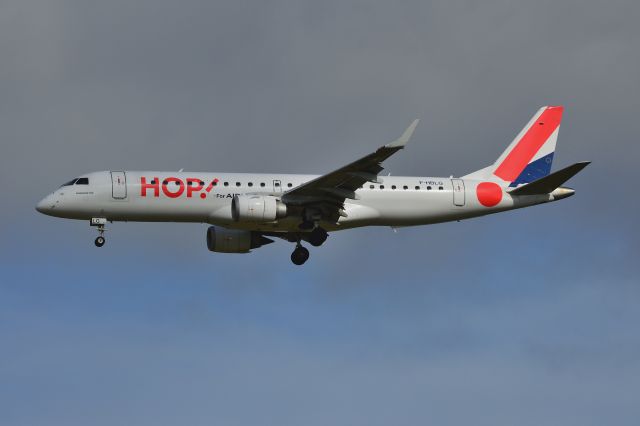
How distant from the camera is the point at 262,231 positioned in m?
60.1

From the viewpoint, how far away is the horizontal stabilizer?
5762cm

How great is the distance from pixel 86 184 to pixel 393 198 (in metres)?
13.5

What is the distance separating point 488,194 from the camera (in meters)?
61.2

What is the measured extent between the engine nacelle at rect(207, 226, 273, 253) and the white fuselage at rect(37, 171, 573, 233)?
2796 millimetres

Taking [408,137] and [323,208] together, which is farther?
[323,208]

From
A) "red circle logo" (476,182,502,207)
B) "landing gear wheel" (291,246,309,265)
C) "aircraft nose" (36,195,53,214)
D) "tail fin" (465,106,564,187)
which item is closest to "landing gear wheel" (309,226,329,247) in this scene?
"landing gear wheel" (291,246,309,265)

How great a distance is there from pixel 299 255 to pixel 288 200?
A: 4.23 meters

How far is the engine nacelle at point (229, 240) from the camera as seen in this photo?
61.6 metres

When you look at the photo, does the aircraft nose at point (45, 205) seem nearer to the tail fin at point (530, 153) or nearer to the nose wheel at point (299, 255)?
the nose wheel at point (299, 255)

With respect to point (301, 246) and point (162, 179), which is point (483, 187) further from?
point (162, 179)

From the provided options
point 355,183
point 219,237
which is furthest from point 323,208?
point 219,237

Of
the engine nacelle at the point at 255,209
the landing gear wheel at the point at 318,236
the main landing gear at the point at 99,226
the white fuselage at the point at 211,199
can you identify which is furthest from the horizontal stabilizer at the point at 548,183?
the main landing gear at the point at 99,226

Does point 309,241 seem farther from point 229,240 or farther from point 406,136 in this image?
point 406,136

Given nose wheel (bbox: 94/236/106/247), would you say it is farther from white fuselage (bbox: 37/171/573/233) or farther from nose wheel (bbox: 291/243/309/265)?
nose wheel (bbox: 291/243/309/265)
